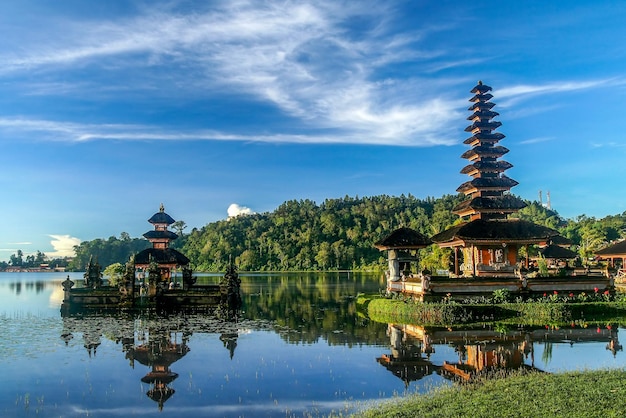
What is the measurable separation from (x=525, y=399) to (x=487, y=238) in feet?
83.1

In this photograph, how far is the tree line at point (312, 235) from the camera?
128875 mm

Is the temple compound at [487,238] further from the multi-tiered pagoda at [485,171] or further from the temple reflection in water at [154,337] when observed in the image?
the temple reflection in water at [154,337]

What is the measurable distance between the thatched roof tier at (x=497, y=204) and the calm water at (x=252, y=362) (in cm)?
1471

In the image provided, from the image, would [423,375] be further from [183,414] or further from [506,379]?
[183,414]

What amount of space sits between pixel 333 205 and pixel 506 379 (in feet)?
489

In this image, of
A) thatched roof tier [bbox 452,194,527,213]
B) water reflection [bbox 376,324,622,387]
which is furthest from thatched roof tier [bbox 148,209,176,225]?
water reflection [bbox 376,324,622,387]

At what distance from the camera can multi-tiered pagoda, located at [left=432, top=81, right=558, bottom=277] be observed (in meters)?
36.7

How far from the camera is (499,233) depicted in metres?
36.7

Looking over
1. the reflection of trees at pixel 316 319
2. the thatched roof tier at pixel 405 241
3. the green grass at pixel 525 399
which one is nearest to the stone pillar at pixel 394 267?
the thatched roof tier at pixel 405 241

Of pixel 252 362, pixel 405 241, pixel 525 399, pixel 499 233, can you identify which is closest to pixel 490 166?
pixel 499 233

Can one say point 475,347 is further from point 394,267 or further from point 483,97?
point 483,97

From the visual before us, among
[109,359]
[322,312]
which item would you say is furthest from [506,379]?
[322,312]

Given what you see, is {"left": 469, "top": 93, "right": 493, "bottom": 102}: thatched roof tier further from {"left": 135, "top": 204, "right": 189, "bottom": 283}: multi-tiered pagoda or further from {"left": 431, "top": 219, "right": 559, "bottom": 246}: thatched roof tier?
{"left": 135, "top": 204, "right": 189, "bottom": 283}: multi-tiered pagoda

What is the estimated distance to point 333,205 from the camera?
163500mm
